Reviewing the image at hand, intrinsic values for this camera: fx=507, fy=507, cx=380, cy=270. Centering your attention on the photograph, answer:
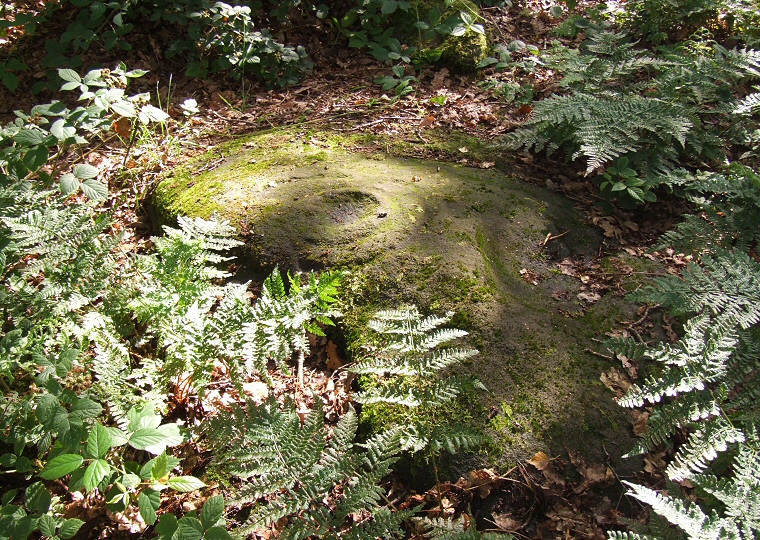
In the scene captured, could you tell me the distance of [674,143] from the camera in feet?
13.3

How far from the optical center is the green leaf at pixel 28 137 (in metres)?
3.27

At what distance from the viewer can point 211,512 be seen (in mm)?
1858

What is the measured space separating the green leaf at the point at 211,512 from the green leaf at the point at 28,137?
2716 mm

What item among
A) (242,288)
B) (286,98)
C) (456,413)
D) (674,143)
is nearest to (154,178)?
(286,98)

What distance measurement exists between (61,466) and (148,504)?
0.37m

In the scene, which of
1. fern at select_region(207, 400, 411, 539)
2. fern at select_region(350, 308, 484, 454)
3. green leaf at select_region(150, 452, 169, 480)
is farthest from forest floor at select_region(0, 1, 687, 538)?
green leaf at select_region(150, 452, 169, 480)

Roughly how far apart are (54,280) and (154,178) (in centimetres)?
209

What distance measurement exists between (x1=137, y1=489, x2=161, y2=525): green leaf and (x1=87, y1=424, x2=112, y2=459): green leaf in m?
0.22

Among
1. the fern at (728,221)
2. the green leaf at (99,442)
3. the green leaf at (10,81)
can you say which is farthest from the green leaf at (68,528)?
the green leaf at (10,81)

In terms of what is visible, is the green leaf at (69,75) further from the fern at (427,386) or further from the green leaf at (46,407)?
the fern at (427,386)

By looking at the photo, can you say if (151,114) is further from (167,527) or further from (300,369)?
(167,527)

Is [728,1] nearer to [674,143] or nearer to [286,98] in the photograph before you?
[674,143]

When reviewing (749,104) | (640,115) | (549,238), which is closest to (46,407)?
(549,238)

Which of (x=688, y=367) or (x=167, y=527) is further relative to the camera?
(x=688, y=367)
